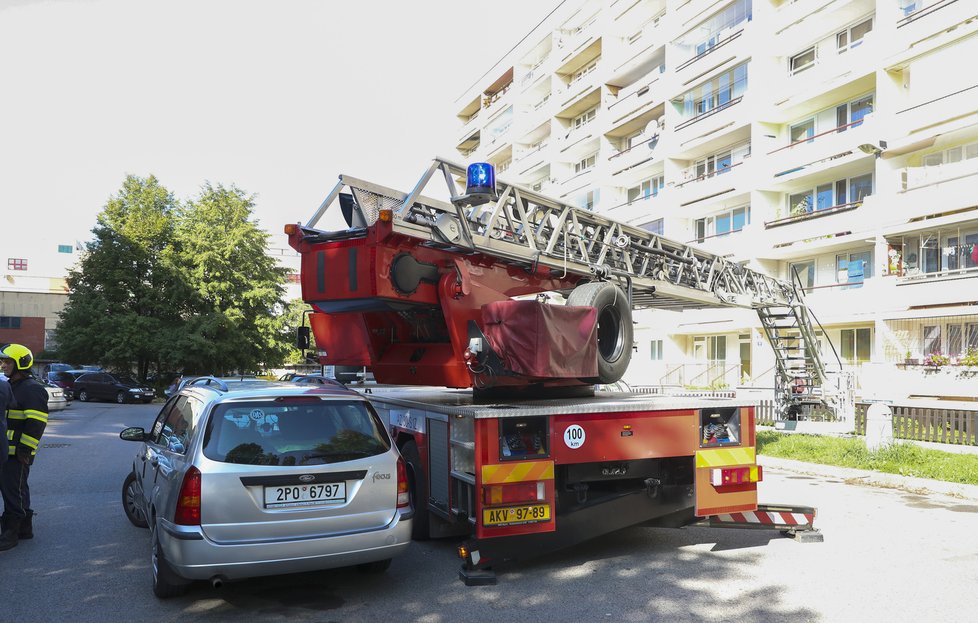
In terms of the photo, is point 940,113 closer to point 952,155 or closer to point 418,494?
point 952,155

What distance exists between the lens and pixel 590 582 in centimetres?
551

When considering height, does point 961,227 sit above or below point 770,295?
above

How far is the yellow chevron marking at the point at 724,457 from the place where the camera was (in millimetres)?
6320

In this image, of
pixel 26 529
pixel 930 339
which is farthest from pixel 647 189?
pixel 26 529

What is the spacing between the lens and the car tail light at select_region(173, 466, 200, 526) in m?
4.52

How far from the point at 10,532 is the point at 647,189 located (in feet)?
111

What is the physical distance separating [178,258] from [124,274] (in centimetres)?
259

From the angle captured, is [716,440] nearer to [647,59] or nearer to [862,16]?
[862,16]

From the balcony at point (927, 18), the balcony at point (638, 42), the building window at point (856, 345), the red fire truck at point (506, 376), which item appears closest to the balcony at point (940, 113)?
the balcony at point (927, 18)

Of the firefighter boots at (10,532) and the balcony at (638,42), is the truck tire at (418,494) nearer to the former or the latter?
the firefighter boots at (10,532)

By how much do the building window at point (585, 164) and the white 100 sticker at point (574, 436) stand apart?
36374 millimetres

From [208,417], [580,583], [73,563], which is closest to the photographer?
[208,417]

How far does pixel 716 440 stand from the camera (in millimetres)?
6457

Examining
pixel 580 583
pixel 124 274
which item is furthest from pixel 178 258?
pixel 580 583
